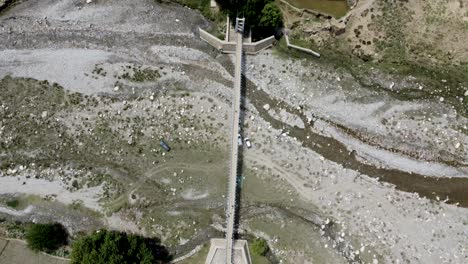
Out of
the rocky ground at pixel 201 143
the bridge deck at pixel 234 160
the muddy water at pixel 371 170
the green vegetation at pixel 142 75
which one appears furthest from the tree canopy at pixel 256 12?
the green vegetation at pixel 142 75

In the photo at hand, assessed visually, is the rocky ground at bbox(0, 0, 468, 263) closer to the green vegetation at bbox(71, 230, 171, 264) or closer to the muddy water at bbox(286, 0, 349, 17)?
the green vegetation at bbox(71, 230, 171, 264)

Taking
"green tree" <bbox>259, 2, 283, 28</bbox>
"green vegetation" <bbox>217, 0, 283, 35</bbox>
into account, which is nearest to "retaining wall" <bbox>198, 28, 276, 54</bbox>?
"green vegetation" <bbox>217, 0, 283, 35</bbox>

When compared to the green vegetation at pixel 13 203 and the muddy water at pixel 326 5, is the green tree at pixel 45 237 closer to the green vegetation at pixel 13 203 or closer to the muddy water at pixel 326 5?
the green vegetation at pixel 13 203

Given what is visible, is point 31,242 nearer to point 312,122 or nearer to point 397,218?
point 312,122

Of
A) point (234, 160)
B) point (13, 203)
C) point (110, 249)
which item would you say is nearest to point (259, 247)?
point (234, 160)

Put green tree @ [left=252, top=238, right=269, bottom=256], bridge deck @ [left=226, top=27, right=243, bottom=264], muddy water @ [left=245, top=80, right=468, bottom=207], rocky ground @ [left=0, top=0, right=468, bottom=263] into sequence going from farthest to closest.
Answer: muddy water @ [left=245, top=80, right=468, bottom=207] < rocky ground @ [left=0, top=0, right=468, bottom=263] < green tree @ [left=252, top=238, right=269, bottom=256] < bridge deck @ [left=226, top=27, right=243, bottom=264]

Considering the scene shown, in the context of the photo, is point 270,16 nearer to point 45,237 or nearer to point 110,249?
point 110,249
